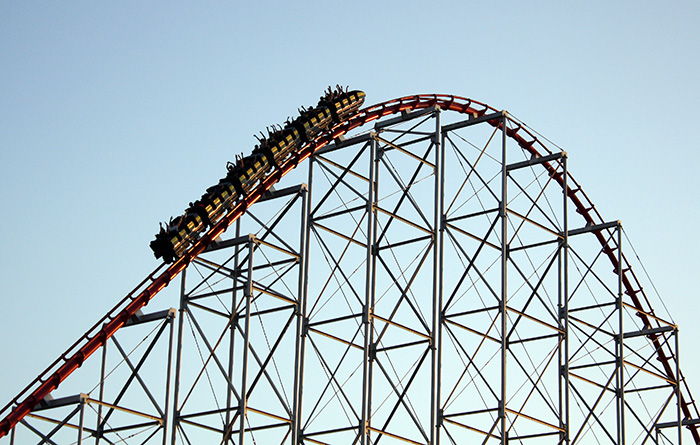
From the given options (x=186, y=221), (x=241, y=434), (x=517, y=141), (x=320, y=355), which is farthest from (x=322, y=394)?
(x=517, y=141)

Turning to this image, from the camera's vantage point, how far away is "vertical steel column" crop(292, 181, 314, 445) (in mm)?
21438

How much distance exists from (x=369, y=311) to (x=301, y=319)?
126 centimetres

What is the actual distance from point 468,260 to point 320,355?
14.3 feet

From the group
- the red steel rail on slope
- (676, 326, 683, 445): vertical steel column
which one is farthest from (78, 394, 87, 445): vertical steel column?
(676, 326, 683, 445): vertical steel column

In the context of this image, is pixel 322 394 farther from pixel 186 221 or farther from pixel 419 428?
pixel 186 221

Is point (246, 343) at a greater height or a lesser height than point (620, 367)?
lesser

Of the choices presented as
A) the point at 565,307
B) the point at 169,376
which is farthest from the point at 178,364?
the point at 565,307

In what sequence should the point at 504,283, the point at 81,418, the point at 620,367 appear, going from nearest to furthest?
the point at 81,418
the point at 504,283
the point at 620,367

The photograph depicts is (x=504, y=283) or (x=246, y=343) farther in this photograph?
(x=504, y=283)

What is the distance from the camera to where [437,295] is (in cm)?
2312

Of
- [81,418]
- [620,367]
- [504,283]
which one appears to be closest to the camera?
[81,418]

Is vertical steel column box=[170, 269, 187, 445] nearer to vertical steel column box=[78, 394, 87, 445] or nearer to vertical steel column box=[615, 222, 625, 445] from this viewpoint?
vertical steel column box=[78, 394, 87, 445]

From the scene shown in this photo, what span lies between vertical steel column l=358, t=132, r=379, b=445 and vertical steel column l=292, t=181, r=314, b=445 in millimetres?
1092

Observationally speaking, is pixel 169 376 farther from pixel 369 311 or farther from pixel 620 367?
pixel 620 367
